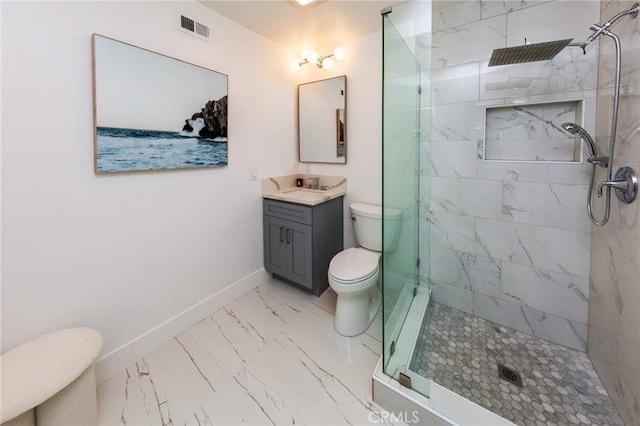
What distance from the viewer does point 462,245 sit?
2049 millimetres

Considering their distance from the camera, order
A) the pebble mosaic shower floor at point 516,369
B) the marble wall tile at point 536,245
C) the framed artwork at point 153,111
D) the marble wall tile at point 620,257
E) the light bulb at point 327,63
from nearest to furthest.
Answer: the marble wall tile at point 620,257 → the pebble mosaic shower floor at point 516,369 → the framed artwork at point 153,111 → the marble wall tile at point 536,245 → the light bulb at point 327,63

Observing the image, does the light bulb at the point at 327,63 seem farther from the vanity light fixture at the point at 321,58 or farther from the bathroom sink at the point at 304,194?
the bathroom sink at the point at 304,194

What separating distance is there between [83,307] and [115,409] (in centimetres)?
54

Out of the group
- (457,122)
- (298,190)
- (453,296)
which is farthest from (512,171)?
(298,190)

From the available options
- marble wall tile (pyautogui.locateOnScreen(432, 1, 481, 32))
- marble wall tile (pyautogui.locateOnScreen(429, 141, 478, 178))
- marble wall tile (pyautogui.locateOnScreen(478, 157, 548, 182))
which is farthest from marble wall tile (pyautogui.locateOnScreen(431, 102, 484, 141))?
marble wall tile (pyautogui.locateOnScreen(432, 1, 481, 32))

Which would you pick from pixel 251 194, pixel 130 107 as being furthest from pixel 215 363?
pixel 130 107

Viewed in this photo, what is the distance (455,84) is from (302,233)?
157 centimetres

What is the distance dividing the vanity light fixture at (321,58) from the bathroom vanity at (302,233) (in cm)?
109

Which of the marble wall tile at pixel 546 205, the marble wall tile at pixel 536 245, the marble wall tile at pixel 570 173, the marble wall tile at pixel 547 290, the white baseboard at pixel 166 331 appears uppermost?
the marble wall tile at pixel 570 173

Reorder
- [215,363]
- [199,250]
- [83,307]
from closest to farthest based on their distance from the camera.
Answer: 1. [83,307]
2. [215,363]
3. [199,250]

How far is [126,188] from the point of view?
1.58 meters

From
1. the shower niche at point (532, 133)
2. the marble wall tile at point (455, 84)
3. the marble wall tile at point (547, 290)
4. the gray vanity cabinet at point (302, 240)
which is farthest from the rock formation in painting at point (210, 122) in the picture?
the marble wall tile at point (547, 290)

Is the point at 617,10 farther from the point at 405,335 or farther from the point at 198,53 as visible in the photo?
the point at 198,53

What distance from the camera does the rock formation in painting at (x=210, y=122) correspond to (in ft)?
5.99
